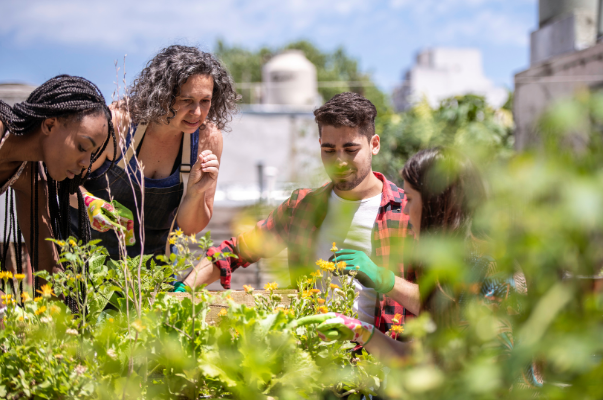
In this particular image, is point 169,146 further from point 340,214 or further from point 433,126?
point 433,126

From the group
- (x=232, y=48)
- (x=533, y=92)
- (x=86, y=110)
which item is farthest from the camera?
(x=232, y=48)

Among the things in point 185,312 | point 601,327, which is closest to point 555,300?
point 601,327

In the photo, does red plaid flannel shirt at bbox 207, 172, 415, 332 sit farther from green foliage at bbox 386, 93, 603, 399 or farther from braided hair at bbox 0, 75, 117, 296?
green foliage at bbox 386, 93, 603, 399

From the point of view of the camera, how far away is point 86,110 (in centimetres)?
150

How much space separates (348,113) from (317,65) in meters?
43.1

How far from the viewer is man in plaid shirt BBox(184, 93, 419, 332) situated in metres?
2.10

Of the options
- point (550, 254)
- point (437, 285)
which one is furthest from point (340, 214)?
point (550, 254)

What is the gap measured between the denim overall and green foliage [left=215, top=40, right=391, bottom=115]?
1387 inches

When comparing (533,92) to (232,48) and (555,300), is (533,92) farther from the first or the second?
(232,48)

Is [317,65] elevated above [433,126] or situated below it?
above

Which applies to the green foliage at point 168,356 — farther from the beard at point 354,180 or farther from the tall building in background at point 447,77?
the tall building in background at point 447,77

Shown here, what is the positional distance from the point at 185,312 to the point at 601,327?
749mm

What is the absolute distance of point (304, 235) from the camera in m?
2.20

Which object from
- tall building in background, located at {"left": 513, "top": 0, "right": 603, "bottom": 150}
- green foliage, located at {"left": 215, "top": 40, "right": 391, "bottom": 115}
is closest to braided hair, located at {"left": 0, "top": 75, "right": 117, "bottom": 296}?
tall building in background, located at {"left": 513, "top": 0, "right": 603, "bottom": 150}
